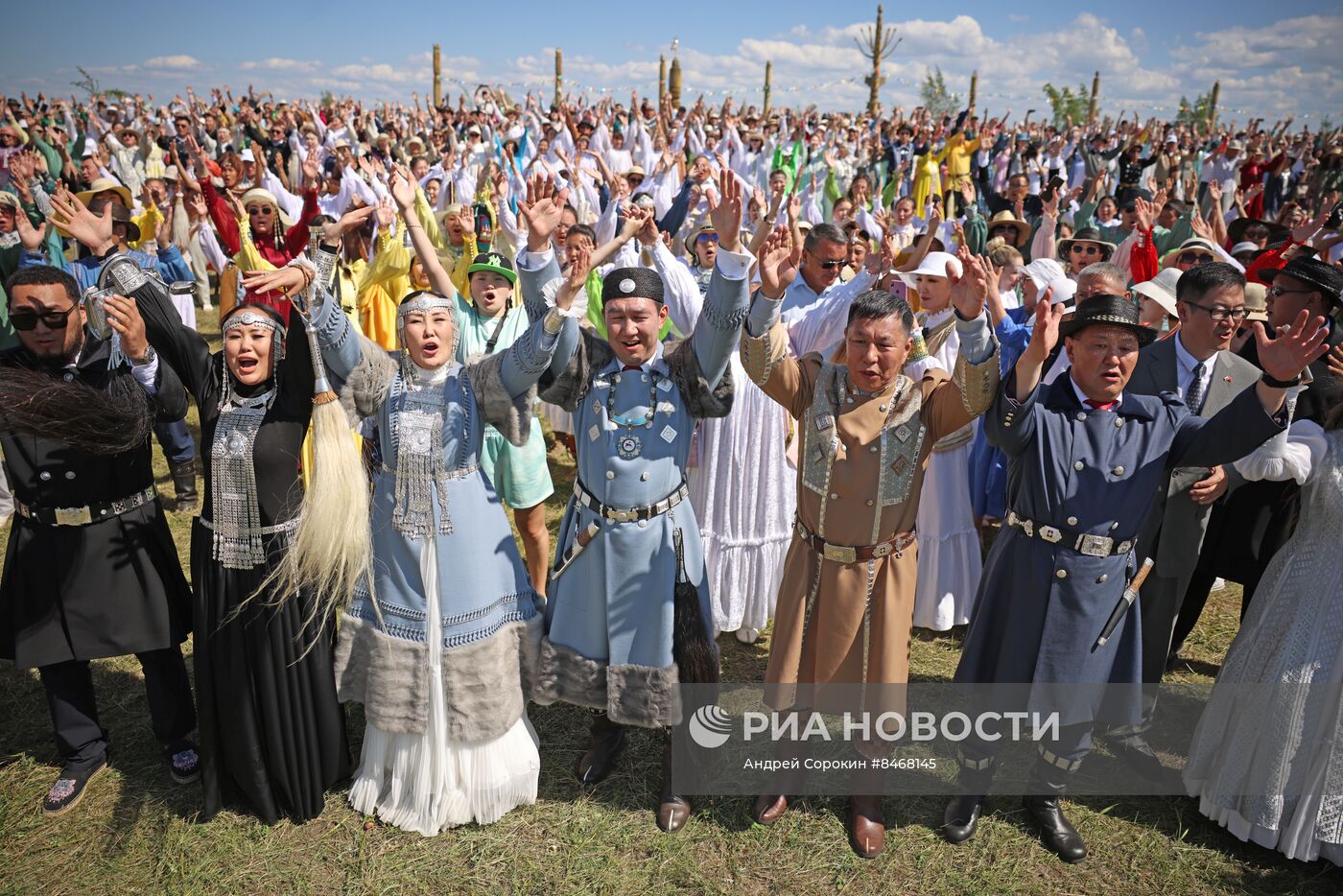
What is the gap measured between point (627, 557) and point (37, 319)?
257 cm

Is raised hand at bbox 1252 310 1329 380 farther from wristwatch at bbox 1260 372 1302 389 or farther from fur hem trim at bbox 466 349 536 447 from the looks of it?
fur hem trim at bbox 466 349 536 447

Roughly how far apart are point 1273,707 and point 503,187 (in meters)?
7.14

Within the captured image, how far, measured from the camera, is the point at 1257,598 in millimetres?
3463

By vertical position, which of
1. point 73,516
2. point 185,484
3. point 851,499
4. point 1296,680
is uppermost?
point 851,499

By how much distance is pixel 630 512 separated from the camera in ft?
11.2

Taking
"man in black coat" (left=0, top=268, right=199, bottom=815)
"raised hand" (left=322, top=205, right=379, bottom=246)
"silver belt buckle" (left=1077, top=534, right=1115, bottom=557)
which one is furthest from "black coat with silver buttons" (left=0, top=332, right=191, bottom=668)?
"silver belt buckle" (left=1077, top=534, right=1115, bottom=557)

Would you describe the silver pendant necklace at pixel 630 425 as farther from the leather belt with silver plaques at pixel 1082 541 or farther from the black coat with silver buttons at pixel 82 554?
the black coat with silver buttons at pixel 82 554

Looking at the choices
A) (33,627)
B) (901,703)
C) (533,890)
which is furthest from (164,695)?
(901,703)

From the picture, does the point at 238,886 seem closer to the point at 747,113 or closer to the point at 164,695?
the point at 164,695

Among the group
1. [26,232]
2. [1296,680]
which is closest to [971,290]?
[1296,680]

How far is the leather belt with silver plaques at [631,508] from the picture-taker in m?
3.42

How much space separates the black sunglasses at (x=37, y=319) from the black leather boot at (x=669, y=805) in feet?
10.1

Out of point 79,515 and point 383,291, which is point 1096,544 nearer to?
point 79,515

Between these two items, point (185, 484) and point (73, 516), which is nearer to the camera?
point (73, 516)
